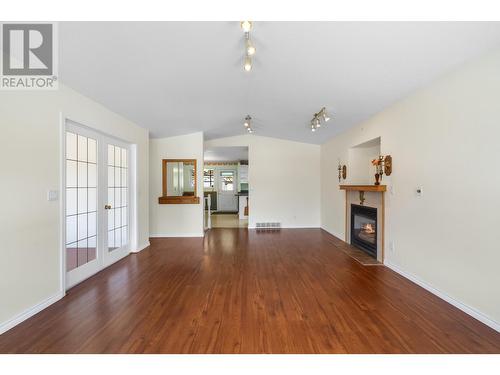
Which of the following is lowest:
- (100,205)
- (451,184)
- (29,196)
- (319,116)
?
(100,205)

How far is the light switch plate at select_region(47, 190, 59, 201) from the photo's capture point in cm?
229

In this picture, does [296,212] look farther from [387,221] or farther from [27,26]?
[27,26]

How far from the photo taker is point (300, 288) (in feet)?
8.75

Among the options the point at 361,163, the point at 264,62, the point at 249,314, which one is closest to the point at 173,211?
the point at 249,314

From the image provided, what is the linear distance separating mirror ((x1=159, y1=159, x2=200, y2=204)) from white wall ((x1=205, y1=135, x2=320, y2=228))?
134 centimetres

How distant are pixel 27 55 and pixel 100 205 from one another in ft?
6.47

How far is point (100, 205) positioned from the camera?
3277 millimetres

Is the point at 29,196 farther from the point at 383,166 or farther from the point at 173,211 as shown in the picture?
the point at 383,166

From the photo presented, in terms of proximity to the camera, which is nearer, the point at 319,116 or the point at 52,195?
the point at 52,195

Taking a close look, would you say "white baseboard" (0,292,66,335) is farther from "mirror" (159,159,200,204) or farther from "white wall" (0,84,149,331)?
"mirror" (159,159,200,204)

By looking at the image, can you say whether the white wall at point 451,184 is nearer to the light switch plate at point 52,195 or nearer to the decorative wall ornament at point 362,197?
the decorative wall ornament at point 362,197

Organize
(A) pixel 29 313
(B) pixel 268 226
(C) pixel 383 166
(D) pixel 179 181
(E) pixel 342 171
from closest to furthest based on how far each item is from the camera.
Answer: (A) pixel 29 313, (C) pixel 383 166, (E) pixel 342 171, (D) pixel 179 181, (B) pixel 268 226

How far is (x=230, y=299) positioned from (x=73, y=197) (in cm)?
234
